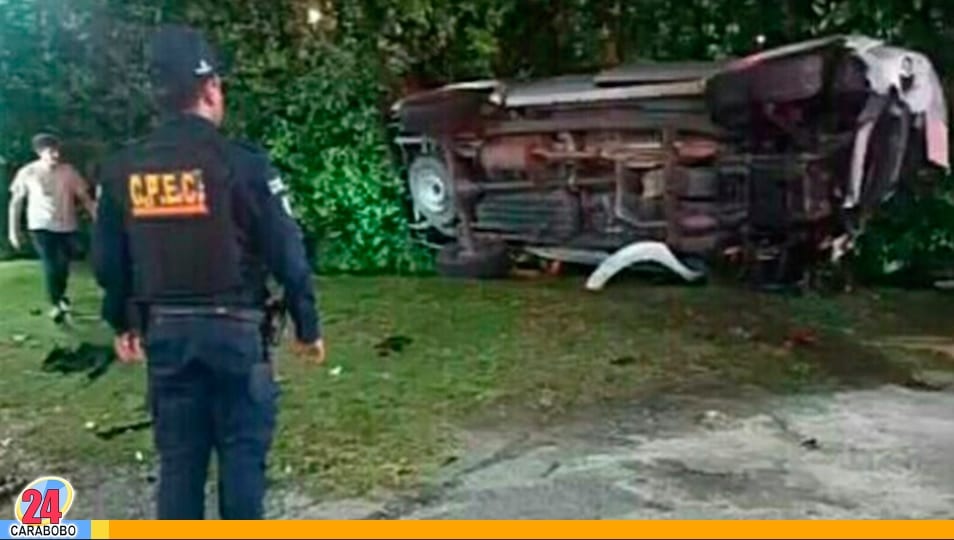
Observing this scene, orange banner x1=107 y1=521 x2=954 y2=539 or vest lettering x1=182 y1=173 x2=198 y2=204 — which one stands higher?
vest lettering x1=182 y1=173 x2=198 y2=204

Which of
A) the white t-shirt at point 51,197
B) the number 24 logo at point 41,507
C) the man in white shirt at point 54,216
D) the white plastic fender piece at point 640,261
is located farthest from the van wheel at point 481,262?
the number 24 logo at point 41,507

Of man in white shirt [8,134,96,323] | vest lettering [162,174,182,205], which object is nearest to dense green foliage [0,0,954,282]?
man in white shirt [8,134,96,323]

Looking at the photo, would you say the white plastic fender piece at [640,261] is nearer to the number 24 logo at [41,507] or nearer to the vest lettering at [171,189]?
the number 24 logo at [41,507]

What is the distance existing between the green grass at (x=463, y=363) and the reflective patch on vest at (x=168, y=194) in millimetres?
1628

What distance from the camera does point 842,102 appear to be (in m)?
9.08

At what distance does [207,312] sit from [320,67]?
9.31m

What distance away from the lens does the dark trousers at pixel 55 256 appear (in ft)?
29.9

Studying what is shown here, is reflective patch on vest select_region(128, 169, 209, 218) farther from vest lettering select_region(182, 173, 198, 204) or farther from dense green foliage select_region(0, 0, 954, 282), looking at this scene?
dense green foliage select_region(0, 0, 954, 282)

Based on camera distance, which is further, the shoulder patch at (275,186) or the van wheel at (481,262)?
the van wheel at (481,262)

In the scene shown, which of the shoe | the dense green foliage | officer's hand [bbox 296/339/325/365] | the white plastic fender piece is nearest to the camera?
officer's hand [bbox 296/339/325/365]

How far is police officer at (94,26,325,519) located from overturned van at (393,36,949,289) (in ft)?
20.4

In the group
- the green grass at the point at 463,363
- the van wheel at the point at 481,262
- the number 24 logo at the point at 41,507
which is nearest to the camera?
the number 24 logo at the point at 41,507

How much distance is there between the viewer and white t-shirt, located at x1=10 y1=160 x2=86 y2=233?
357 inches

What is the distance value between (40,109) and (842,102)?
7614mm
